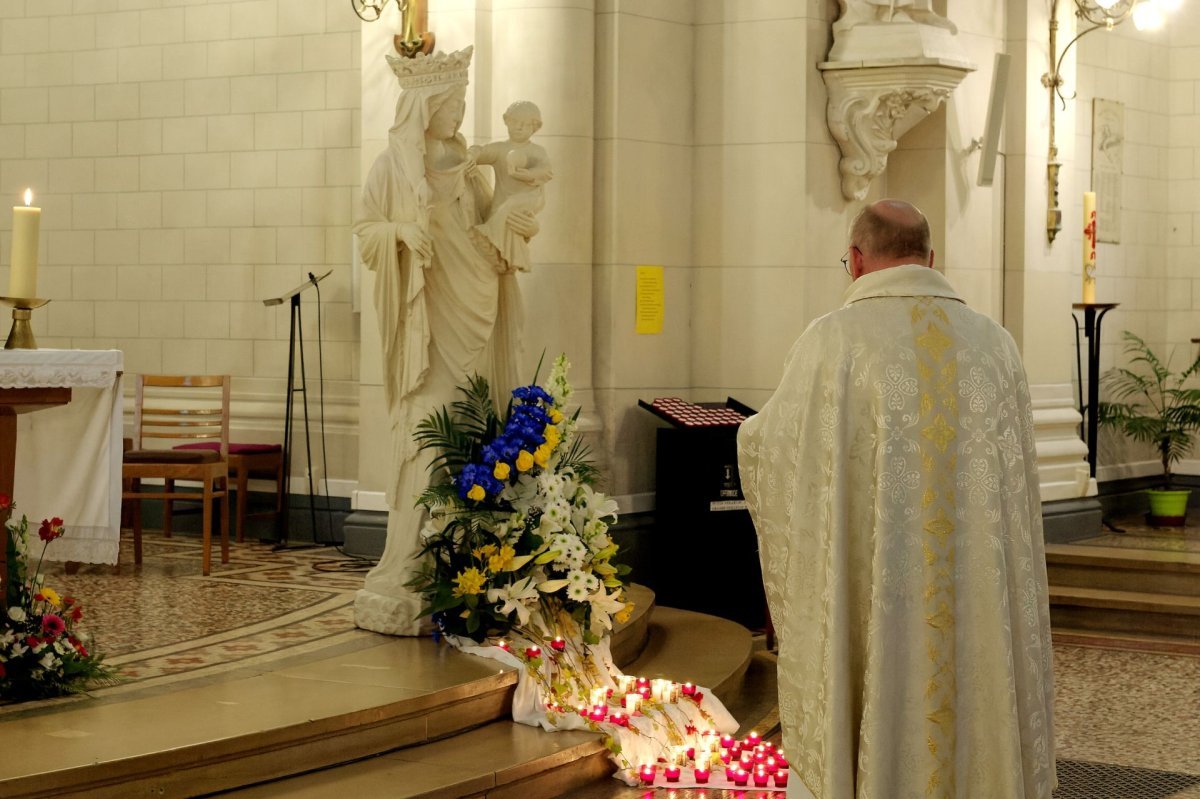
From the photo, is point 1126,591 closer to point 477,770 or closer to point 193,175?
point 477,770

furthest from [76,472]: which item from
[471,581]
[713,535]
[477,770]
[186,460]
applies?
[713,535]

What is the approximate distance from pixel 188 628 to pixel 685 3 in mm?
4530

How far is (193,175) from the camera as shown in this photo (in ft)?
31.5

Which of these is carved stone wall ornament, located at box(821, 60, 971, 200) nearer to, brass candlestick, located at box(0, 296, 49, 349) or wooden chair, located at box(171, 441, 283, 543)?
wooden chair, located at box(171, 441, 283, 543)

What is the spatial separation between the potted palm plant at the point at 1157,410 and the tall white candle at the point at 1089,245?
1.15m

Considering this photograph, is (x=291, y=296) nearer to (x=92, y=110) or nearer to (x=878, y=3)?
(x=92, y=110)

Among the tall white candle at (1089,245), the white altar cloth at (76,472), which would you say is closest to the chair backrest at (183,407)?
the white altar cloth at (76,472)

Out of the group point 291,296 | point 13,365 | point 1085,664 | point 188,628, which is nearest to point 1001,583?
point 13,365

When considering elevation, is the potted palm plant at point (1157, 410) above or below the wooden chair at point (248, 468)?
above

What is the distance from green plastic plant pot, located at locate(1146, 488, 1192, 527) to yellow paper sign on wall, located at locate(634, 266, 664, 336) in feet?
13.0

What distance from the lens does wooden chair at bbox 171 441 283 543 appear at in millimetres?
8695

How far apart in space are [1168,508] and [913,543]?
7.31m

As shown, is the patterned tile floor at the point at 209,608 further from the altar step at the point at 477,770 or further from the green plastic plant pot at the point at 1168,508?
the green plastic plant pot at the point at 1168,508

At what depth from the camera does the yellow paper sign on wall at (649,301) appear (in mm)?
8656
